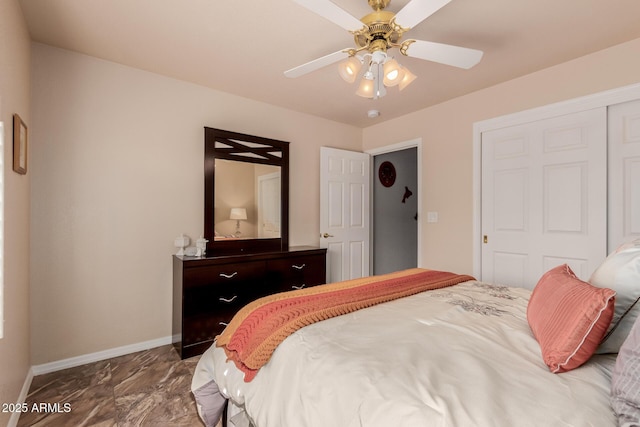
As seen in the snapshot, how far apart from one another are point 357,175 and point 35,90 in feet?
10.6

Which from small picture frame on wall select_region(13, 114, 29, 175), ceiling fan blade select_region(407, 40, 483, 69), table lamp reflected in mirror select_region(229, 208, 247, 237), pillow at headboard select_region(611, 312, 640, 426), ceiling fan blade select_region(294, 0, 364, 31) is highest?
ceiling fan blade select_region(294, 0, 364, 31)

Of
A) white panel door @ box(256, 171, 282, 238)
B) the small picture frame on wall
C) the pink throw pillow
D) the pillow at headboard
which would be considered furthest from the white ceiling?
the pillow at headboard

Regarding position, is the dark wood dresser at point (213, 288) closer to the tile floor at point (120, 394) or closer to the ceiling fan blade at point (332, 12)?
the tile floor at point (120, 394)

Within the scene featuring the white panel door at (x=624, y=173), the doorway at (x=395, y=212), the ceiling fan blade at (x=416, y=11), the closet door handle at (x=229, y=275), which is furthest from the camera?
the doorway at (x=395, y=212)

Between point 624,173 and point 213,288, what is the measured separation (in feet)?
10.9

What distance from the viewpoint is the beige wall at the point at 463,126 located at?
235 cm

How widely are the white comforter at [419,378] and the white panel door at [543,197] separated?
5.19ft

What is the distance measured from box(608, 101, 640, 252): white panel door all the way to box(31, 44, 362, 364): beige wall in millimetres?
3351

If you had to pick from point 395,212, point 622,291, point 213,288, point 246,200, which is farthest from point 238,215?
point 622,291

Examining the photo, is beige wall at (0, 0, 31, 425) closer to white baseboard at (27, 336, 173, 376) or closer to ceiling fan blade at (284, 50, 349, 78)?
white baseboard at (27, 336, 173, 376)

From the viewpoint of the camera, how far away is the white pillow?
0.98 meters

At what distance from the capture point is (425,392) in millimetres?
820

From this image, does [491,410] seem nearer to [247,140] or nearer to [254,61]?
[254,61]

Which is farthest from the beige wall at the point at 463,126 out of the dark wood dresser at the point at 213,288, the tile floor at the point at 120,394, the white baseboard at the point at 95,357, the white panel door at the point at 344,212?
the white baseboard at the point at 95,357
